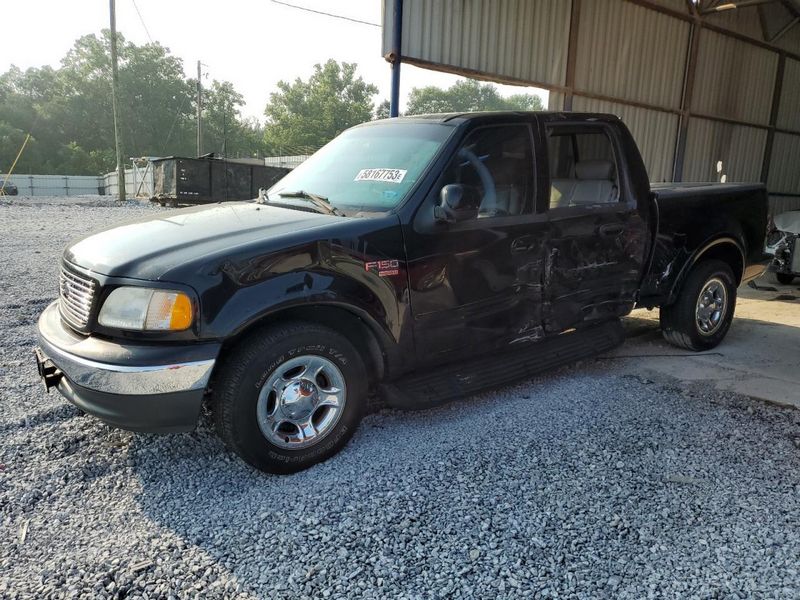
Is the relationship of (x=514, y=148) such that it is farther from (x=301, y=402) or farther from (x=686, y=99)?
(x=686, y=99)

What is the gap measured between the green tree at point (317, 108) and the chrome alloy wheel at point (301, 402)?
7002cm

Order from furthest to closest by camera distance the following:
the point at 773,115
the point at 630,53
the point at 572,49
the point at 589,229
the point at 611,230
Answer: the point at 773,115 < the point at 630,53 < the point at 572,49 < the point at 611,230 < the point at 589,229

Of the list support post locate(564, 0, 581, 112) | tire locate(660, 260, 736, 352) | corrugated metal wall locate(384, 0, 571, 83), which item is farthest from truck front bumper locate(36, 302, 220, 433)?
support post locate(564, 0, 581, 112)

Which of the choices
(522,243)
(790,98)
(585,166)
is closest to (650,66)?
(790,98)

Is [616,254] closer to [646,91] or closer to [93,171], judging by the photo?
[646,91]

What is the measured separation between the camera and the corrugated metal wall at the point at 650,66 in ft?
31.3

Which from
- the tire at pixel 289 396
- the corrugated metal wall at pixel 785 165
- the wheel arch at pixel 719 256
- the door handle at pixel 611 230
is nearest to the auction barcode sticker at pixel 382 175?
the tire at pixel 289 396

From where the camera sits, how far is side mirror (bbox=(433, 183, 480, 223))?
3.23 m

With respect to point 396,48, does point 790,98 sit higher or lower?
higher

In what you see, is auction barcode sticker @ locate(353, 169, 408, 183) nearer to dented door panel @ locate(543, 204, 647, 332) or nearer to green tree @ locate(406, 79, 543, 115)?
dented door panel @ locate(543, 204, 647, 332)

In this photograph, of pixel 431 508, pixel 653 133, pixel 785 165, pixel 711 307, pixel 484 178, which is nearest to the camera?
pixel 431 508

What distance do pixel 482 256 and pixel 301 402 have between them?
1401 mm

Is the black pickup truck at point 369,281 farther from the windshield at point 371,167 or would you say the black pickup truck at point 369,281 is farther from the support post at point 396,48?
the support post at point 396,48

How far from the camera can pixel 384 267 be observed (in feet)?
10.4
